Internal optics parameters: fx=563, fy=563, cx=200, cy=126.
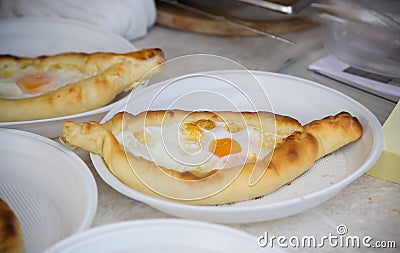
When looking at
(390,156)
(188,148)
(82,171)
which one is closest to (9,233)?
(82,171)

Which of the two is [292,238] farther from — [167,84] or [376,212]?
[167,84]

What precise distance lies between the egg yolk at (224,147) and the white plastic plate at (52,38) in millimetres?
472

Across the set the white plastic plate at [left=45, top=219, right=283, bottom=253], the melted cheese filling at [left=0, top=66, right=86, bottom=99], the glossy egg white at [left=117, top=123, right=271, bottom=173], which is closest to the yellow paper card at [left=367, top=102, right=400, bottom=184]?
the glossy egg white at [left=117, top=123, right=271, bottom=173]

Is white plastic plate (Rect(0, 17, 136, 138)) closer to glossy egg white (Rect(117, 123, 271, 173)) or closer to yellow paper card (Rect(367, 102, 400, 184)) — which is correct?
glossy egg white (Rect(117, 123, 271, 173))

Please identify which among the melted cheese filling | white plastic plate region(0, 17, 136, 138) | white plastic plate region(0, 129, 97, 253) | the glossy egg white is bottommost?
white plastic plate region(0, 17, 136, 138)

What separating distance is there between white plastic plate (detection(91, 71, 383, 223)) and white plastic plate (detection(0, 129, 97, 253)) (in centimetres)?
4

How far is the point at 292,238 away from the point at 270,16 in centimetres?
81

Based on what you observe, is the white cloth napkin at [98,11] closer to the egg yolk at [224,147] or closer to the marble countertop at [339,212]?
the marble countertop at [339,212]

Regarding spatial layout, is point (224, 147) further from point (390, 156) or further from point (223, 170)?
point (390, 156)

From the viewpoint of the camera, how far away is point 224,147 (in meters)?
0.79

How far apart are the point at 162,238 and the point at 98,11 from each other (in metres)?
0.85

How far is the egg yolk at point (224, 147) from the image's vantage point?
0.78 meters

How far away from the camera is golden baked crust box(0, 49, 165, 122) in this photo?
37.0 inches

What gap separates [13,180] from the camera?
817mm
